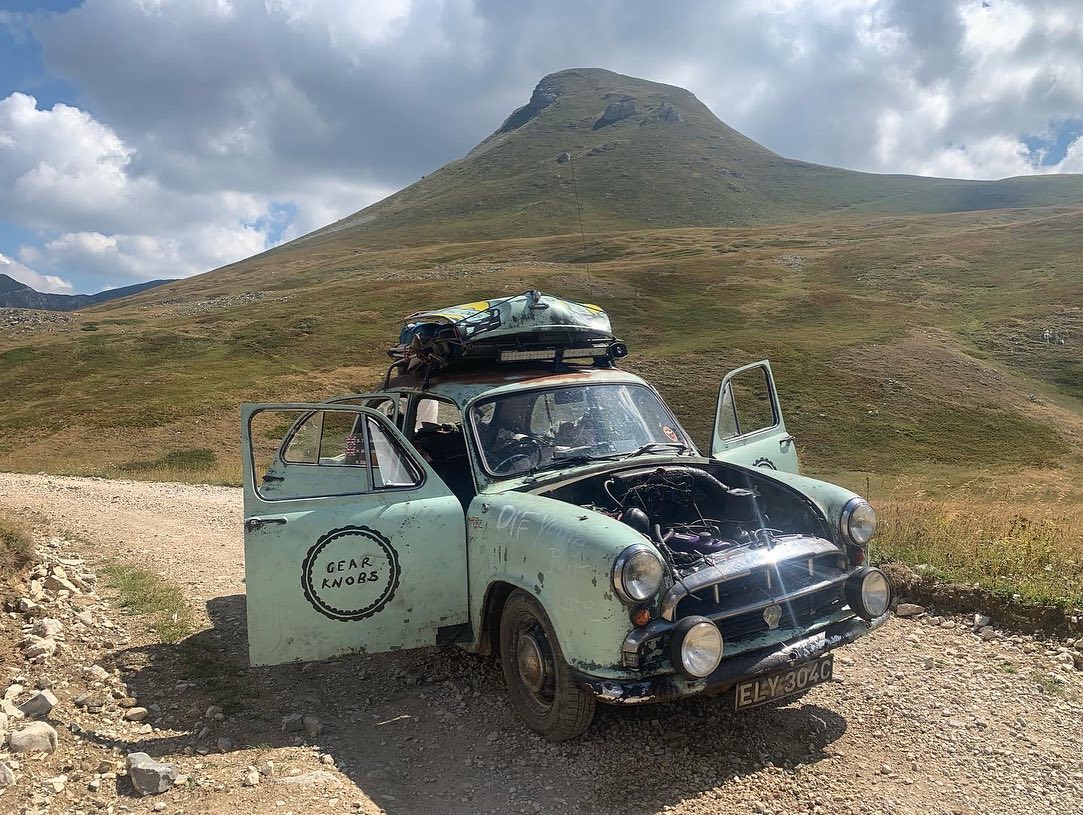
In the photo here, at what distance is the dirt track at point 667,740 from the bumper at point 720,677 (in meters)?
0.53

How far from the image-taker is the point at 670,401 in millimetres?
32281

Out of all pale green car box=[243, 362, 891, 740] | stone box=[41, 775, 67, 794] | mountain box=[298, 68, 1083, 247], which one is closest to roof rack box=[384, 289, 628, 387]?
pale green car box=[243, 362, 891, 740]

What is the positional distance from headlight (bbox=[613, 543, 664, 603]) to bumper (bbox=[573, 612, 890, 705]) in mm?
414

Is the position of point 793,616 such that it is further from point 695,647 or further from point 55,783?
point 55,783

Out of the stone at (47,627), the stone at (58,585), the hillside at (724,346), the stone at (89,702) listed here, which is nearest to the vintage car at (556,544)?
the stone at (89,702)

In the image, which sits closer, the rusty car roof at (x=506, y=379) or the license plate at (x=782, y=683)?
the license plate at (x=782, y=683)

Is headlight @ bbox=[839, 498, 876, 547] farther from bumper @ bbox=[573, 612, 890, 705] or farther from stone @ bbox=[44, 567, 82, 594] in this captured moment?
stone @ bbox=[44, 567, 82, 594]

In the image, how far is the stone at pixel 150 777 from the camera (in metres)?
3.70

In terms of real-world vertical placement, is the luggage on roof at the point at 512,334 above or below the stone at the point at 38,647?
above

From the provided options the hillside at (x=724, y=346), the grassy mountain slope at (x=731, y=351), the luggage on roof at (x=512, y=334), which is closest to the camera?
the luggage on roof at (x=512, y=334)

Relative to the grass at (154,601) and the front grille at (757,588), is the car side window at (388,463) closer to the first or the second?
the front grille at (757,588)

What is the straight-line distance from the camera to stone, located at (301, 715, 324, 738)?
4.45 metres

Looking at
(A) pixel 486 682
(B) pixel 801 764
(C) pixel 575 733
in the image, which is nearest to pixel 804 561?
(B) pixel 801 764

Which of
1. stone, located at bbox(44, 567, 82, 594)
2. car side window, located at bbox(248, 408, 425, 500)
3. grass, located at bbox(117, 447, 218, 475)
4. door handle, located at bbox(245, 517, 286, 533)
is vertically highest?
car side window, located at bbox(248, 408, 425, 500)
